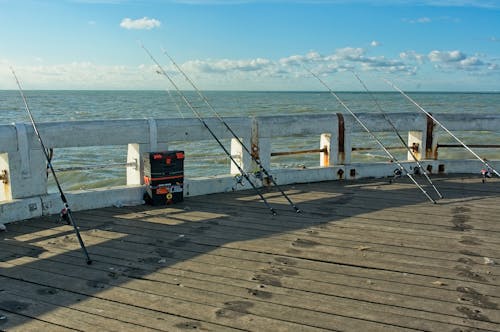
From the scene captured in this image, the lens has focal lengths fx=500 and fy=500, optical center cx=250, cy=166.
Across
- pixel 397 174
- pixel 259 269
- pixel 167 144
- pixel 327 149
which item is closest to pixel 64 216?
pixel 167 144

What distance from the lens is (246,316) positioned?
3.39 metres

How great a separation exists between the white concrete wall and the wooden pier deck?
0.28 meters

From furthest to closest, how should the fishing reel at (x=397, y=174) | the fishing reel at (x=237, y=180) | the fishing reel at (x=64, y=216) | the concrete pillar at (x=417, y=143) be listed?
the concrete pillar at (x=417, y=143)
the fishing reel at (x=397, y=174)
the fishing reel at (x=237, y=180)
the fishing reel at (x=64, y=216)

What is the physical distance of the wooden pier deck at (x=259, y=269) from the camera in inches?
133

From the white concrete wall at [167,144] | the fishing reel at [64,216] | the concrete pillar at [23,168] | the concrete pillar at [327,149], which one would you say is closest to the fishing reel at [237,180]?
the white concrete wall at [167,144]

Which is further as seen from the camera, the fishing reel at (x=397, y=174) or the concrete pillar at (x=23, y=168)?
the fishing reel at (x=397, y=174)

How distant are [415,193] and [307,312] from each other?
4.26m

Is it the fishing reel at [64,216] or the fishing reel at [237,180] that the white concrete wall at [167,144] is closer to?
the fishing reel at [237,180]

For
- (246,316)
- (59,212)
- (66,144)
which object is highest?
(66,144)

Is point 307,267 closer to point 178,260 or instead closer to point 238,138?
point 178,260

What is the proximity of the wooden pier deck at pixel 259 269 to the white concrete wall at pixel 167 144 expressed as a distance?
0.28m

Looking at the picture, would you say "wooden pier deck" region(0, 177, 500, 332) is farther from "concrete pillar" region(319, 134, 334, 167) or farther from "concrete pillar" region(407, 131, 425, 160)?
"concrete pillar" region(407, 131, 425, 160)

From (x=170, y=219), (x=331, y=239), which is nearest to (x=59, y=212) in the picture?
(x=170, y=219)

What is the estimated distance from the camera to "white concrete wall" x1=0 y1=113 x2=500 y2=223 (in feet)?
18.7
